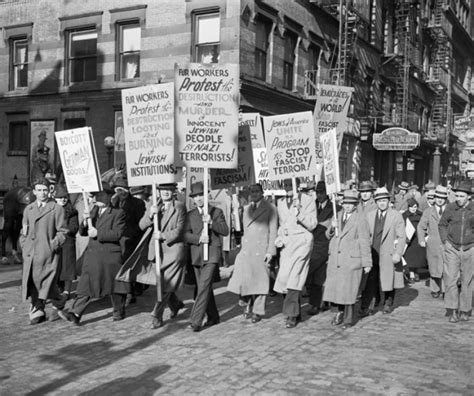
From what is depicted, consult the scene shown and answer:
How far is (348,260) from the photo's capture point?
322 inches

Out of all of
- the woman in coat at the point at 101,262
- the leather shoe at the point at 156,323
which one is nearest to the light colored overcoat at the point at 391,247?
the leather shoe at the point at 156,323

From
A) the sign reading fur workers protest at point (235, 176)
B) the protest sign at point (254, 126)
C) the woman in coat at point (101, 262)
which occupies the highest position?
the protest sign at point (254, 126)

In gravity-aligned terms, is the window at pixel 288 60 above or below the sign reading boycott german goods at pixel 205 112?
above

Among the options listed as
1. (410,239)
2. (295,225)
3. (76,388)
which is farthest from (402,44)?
(76,388)

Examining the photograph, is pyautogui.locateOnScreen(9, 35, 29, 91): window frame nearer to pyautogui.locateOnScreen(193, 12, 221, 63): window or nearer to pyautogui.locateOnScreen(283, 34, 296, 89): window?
pyautogui.locateOnScreen(193, 12, 221, 63): window

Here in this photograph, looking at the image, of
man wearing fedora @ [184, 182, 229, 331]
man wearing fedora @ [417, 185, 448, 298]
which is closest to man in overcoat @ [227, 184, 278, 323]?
man wearing fedora @ [184, 182, 229, 331]

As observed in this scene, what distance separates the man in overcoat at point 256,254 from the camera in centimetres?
820

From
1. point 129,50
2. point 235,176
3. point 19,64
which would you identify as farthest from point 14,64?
point 235,176

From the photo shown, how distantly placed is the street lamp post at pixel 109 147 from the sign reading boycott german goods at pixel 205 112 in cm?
1189

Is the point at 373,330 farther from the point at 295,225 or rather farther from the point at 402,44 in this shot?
the point at 402,44

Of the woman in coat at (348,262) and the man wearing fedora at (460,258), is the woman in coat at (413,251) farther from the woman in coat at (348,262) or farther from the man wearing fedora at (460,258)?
the woman in coat at (348,262)

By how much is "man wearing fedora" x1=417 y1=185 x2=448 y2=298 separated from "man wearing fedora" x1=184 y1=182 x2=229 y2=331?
492 centimetres

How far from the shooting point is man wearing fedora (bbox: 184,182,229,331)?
7.62m

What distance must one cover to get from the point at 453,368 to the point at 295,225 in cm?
286
